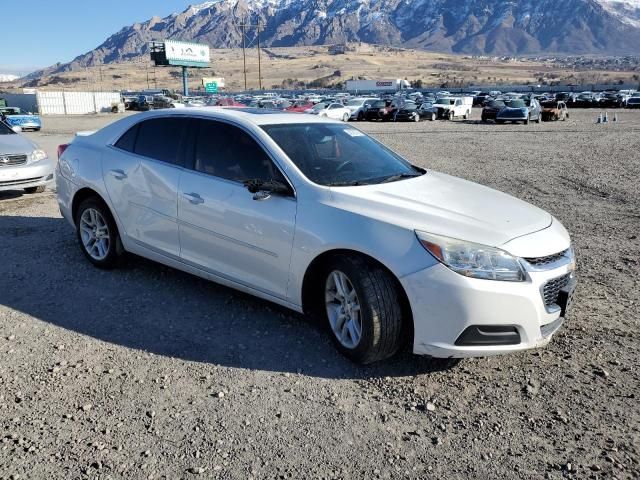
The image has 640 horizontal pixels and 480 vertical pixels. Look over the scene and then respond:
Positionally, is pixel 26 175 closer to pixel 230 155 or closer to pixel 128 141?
pixel 128 141

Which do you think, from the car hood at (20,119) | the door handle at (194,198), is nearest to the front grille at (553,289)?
the door handle at (194,198)

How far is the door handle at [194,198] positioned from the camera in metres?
4.62

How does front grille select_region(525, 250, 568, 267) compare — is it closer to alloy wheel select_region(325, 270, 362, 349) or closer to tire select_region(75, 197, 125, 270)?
alloy wheel select_region(325, 270, 362, 349)

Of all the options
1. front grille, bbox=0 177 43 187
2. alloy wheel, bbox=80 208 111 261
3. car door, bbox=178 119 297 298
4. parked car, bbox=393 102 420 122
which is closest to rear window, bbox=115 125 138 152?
alloy wheel, bbox=80 208 111 261

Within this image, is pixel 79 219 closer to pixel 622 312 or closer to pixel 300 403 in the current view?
pixel 300 403

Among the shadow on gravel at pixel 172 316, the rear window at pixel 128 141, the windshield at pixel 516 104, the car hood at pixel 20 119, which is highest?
the rear window at pixel 128 141

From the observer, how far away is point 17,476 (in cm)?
284

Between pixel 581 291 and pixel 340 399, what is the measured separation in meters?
2.84

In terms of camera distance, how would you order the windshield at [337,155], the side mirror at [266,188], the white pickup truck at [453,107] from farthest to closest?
1. the white pickup truck at [453,107]
2. the windshield at [337,155]
3. the side mirror at [266,188]

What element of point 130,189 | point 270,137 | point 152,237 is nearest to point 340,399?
point 270,137

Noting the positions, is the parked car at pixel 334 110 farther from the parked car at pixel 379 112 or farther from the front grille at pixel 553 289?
the front grille at pixel 553 289

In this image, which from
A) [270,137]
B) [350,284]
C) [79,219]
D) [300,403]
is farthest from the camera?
[79,219]

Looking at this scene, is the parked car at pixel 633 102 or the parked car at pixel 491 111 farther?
the parked car at pixel 633 102

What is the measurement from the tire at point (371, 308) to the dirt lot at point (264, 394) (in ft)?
0.56
